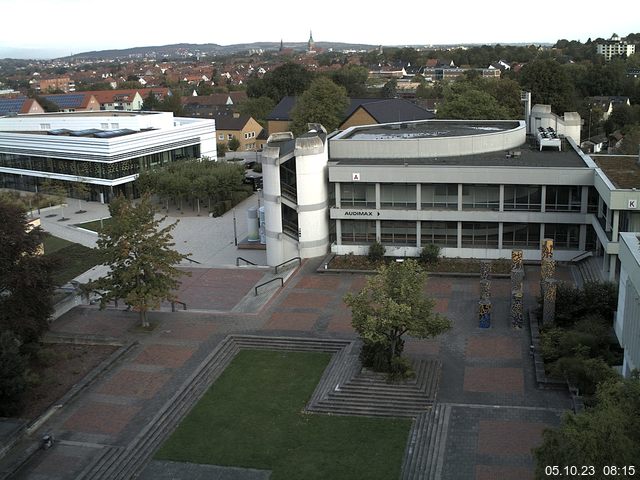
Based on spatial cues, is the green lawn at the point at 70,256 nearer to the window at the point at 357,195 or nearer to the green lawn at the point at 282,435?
the window at the point at 357,195

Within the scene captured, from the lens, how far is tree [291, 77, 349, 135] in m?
73.8

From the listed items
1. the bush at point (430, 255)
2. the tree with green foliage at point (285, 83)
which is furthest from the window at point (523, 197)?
the tree with green foliage at point (285, 83)

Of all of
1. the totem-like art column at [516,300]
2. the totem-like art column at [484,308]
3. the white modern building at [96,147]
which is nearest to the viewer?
the totem-like art column at [516,300]

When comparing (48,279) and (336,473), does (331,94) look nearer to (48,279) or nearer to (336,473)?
(48,279)

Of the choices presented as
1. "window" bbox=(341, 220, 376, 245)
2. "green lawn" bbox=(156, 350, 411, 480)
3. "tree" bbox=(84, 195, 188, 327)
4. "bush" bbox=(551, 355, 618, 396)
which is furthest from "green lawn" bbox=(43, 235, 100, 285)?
"bush" bbox=(551, 355, 618, 396)

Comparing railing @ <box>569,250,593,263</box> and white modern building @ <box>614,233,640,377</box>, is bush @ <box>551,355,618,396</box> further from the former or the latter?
railing @ <box>569,250,593,263</box>

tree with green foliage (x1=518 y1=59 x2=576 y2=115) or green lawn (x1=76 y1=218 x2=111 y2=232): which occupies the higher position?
tree with green foliage (x1=518 y1=59 x2=576 y2=115)

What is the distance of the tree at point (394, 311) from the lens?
24.1 metres

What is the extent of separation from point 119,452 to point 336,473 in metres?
6.71

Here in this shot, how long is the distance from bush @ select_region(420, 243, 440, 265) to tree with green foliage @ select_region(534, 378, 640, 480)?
22.5 m

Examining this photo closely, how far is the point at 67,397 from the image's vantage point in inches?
981

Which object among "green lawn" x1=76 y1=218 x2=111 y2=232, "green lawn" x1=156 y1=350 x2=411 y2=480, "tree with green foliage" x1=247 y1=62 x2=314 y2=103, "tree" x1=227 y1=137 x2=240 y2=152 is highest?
"tree with green foliage" x1=247 y1=62 x2=314 y2=103

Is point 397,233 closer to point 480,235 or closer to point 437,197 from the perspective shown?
point 437,197

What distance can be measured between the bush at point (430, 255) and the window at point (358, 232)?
3.34 meters
